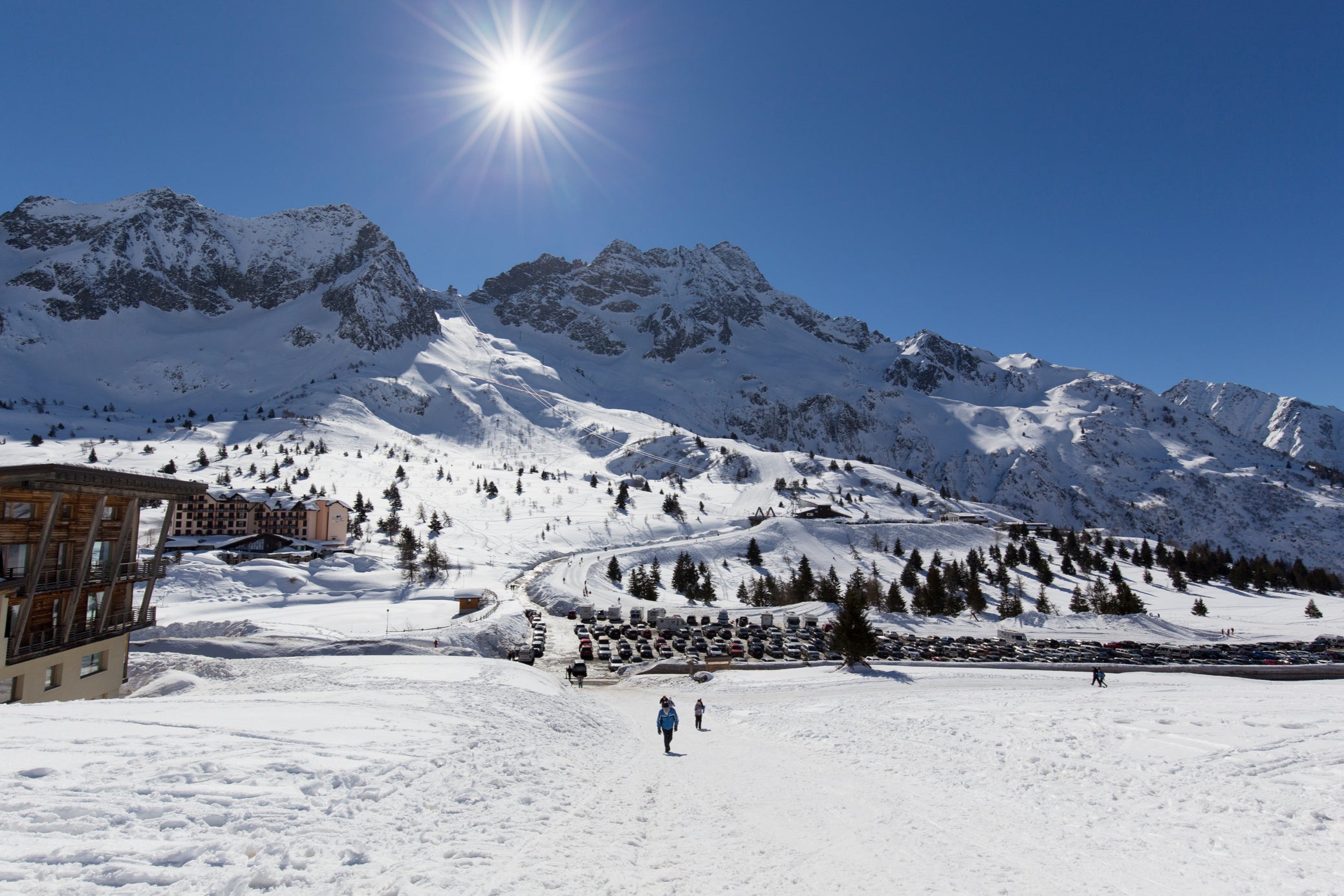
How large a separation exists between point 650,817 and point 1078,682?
32.0 meters

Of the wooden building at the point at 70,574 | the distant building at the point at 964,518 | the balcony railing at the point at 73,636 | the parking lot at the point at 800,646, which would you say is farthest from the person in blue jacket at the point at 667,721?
the distant building at the point at 964,518

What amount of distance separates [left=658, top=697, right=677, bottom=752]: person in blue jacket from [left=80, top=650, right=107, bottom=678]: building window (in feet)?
77.6

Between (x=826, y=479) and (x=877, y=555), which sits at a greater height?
(x=826, y=479)

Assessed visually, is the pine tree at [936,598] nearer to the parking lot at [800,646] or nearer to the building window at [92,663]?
the parking lot at [800,646]

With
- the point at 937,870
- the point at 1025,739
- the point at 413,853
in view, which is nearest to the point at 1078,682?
the point at 1025,739

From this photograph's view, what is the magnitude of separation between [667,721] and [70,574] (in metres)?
23.3

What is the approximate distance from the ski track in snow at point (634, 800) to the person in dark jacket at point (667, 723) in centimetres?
62

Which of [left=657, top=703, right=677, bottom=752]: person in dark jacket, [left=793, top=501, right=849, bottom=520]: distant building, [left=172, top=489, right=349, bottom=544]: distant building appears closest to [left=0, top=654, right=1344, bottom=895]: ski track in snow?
[left=657, top=703, right=677, bottom=752]: person in dark jacket

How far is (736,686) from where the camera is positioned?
35.1m

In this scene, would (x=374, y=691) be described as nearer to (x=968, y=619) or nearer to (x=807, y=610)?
(x=807, y=610)

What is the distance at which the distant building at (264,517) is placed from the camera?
98812 millimetres

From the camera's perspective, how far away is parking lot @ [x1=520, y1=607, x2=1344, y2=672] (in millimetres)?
48594

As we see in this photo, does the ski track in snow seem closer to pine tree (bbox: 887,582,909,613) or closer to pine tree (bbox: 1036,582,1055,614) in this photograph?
pine tree (bbox: 887,582,909,613)

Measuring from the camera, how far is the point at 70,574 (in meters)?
23.8
